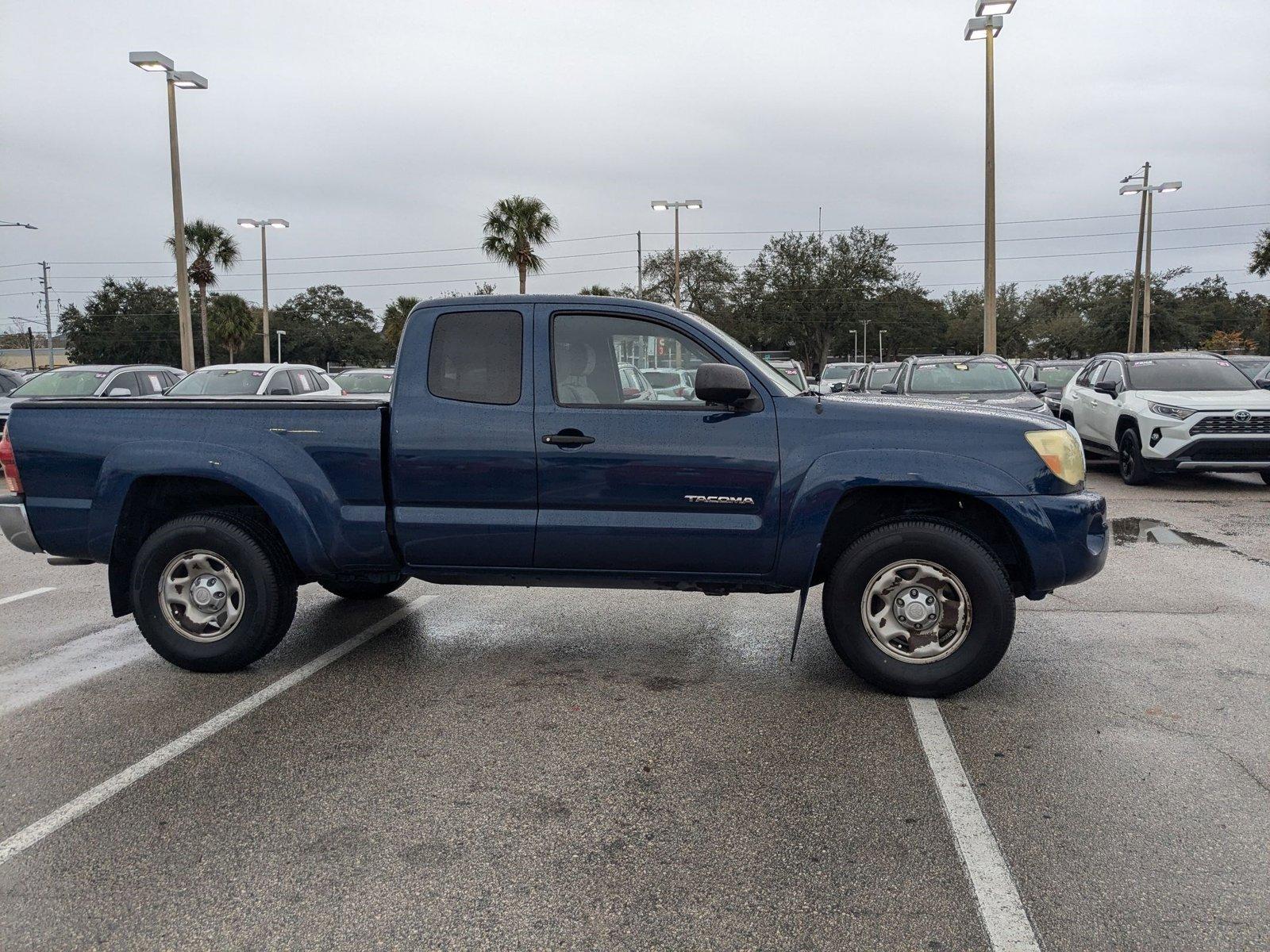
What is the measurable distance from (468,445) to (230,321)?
201ft

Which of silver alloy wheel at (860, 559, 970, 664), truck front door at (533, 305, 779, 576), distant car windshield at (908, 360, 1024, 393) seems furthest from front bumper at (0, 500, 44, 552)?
distant car windshield at (908, 360, 1024, 393)

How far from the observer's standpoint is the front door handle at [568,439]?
483 centimetres

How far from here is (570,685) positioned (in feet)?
16.6

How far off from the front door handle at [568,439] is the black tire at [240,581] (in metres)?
1.63

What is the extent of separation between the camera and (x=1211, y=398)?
40.2 ft

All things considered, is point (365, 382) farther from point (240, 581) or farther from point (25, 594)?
point (240, 581)

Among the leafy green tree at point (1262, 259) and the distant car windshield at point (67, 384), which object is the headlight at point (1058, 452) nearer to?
the distant car windshield at point (67, 384)

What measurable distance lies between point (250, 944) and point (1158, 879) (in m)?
2.69

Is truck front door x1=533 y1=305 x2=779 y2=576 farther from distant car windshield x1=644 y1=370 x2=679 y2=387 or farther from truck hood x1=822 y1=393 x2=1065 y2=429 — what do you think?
truck hood x1=822 y1=393 x2=1065 y2=429

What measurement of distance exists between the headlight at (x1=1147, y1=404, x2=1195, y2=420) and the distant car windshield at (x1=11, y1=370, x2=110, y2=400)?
48.8ft

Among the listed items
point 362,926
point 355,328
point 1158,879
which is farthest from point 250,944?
point 355,328

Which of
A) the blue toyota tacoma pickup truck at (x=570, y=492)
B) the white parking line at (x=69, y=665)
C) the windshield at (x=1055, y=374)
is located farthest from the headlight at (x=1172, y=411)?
the windshield at (x=1055, y=374)

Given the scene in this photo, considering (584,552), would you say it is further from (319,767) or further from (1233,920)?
(1233,920)

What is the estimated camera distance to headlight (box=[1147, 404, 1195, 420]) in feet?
39.7
